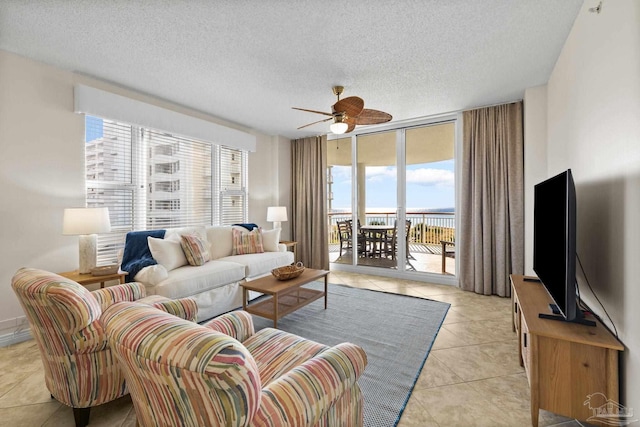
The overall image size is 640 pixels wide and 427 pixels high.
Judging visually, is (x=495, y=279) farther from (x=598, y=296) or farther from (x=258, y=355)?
(x=258, y=355)

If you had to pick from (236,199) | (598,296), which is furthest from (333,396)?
(236,199)

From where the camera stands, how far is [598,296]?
1.68 m

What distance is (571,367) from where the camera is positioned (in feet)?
4.57

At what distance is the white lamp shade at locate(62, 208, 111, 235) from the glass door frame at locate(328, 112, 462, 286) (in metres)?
3.69

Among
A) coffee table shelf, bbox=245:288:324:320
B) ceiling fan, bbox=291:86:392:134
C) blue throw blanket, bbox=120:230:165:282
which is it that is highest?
ceiling fan, bbox=291:86:392:134

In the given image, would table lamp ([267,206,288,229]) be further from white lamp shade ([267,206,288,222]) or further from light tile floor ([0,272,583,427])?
light tile floor ([0,272,583,427])

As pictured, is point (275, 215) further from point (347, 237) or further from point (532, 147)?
point (532, 147)

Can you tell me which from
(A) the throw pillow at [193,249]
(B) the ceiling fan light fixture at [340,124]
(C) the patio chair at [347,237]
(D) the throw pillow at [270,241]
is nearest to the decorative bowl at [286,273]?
(A) the throw pillow at [193,249]

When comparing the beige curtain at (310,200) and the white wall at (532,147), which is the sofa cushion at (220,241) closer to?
the beige curtain at (310,200)

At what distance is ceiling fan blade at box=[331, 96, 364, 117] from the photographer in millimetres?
2748

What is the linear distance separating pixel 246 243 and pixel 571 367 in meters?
3.54

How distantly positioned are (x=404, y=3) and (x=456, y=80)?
4.85ft

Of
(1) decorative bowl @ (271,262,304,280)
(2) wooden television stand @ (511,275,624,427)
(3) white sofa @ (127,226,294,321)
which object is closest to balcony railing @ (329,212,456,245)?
(3) white sofa @ (127,226,294,321)

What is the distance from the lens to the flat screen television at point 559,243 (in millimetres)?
1459
